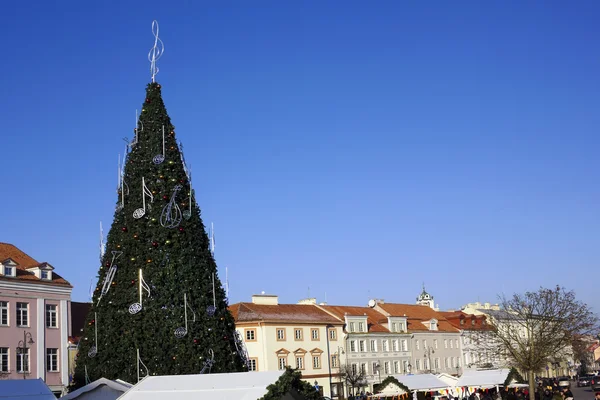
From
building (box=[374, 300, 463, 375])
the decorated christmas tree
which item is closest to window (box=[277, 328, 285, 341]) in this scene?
building (box=[374, 300, 463, 375])

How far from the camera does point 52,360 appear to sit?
160 feet

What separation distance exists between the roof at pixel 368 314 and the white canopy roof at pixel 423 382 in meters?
25.6

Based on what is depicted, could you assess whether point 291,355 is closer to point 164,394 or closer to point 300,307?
point 300,307

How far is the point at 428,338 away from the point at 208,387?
226 feet

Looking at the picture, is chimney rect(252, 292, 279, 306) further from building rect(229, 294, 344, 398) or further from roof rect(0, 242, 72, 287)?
roof rect(0, 242, 72, 287)

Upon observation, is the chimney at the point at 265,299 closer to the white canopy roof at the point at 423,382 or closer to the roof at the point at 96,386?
the white canopy roof at the point at 423,382

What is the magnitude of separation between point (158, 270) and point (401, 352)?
5705cm

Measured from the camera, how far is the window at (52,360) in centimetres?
4847

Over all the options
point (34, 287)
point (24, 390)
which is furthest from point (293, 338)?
point (24, 390)

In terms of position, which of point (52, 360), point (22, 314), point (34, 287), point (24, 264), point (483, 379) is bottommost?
point (483, 379)

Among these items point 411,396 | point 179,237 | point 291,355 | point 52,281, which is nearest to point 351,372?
point 291,355

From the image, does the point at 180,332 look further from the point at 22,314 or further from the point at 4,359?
the point at 22,314

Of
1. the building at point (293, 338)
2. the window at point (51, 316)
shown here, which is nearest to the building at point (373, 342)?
the building at point (293, 338)

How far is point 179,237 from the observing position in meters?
27.0
